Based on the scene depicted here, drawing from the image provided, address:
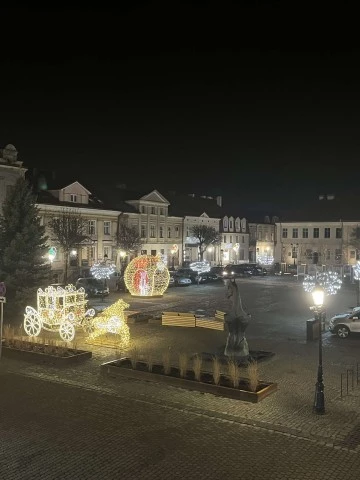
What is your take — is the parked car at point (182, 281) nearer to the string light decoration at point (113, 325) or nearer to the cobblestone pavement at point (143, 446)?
the string light decoration at point (113, 325)

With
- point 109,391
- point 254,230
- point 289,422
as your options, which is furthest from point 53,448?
point 254,230

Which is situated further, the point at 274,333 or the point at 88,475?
the point at 274,333

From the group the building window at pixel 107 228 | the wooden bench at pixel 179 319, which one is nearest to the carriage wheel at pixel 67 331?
the wooden bench at pixel 179 319

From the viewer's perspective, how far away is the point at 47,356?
18266 mm

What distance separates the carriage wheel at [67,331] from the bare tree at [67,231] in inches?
938

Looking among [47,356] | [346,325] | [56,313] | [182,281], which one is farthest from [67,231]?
[346,325]

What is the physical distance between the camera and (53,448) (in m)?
10.8

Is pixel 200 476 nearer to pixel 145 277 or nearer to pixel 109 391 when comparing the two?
pixel 109 391

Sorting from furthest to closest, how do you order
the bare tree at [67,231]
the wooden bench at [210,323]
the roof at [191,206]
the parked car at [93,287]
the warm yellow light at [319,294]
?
the roof at [191,206] → the bare tree at [67,231] → the parked car at [93,287] → the wooden bench at [210,323] → the warm yellow light at [319,294]

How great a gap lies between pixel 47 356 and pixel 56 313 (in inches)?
187

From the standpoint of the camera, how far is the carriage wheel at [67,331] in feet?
68.3

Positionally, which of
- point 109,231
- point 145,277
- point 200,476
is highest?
point 109,231

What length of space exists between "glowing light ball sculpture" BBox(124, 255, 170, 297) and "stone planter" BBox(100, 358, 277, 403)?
60.8 ft

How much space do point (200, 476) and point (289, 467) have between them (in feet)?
5.74
